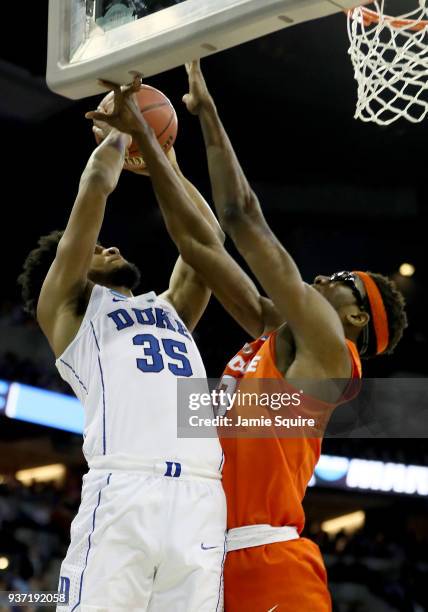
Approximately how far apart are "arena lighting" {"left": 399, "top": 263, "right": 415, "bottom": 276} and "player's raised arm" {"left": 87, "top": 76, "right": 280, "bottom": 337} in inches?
369

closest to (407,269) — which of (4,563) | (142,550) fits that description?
(4,563)

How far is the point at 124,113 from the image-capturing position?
3193 mm

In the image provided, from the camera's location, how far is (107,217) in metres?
11.6

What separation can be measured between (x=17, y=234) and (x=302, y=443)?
8.58 m

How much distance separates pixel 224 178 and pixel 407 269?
31.9 ft

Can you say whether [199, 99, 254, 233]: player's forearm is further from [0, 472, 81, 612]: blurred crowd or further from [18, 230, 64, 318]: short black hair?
[0, 472, 81, 612]: blurred crowd

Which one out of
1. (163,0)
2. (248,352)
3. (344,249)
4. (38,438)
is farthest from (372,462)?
(163,0)

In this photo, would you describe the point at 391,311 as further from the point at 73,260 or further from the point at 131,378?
the point at 73,260

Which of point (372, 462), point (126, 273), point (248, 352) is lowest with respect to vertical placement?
point (372, 462)

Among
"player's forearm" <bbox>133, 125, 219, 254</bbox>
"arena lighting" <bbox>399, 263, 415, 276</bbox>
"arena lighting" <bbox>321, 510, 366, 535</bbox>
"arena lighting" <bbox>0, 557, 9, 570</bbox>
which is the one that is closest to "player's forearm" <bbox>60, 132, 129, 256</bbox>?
"player's forearm" <bbox>133, 125, 219, 254</bbox>

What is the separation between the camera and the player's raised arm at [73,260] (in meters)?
3.25

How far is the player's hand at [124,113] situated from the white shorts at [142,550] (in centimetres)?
117

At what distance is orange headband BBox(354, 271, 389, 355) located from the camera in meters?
3.41

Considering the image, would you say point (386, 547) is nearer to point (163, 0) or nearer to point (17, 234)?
point (17, 234)
